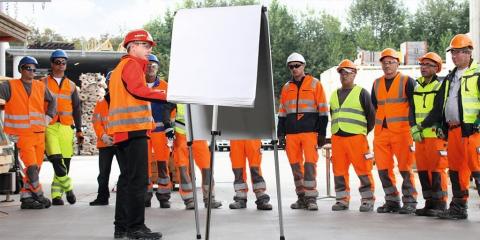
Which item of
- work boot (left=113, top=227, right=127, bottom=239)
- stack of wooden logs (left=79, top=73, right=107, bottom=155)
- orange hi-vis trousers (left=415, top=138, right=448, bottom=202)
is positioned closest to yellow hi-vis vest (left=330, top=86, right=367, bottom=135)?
orange hi-vis trousers (left=415, top=138, right=448, bottom=202)

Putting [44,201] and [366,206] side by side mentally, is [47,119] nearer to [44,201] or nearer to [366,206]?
[44,201]

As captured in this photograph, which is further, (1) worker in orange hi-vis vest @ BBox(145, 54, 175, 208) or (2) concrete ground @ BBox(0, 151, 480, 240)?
(1) worker in orange hi-vis vest @ BBox(145, 54, 175, 208)

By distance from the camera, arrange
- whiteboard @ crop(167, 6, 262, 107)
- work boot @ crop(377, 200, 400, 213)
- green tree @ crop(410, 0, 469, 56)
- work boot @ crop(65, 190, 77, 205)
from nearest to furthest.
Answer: whiteboard @ crop(167, 6, 262, 107)
work boot @ crop(377, 200, 400, 213)
work boot @ crop(65, 190, 77, 205)
green tree @ crop(410, 0, 469, 56)

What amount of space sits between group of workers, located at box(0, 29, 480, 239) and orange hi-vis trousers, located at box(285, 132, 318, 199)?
0.05 ft

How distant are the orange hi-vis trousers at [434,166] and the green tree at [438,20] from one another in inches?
2491

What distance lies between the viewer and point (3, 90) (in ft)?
33.5

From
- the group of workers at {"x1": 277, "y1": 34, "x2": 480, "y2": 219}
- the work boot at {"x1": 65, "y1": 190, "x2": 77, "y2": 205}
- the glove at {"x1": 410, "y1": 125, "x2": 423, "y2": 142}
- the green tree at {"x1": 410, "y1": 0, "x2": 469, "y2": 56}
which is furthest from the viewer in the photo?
the green tree at {"x1": 410, "y1": 0, "x2": 469, "y2": 56}

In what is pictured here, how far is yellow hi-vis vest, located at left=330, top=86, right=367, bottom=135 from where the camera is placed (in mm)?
9906

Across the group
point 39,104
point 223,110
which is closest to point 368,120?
point 223,110

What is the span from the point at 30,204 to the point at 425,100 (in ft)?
18.6

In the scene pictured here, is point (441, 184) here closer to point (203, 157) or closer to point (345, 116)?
point (345, 116)

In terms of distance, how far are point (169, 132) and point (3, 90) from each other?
2.52m

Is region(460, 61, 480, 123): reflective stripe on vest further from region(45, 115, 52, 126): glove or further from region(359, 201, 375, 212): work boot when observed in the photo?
region(45, 115, 52, 126): glove

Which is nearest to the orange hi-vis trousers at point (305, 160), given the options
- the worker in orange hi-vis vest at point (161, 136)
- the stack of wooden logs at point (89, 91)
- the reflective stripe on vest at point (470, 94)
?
the worker in orange hi-vis vest at point (161, 136)
